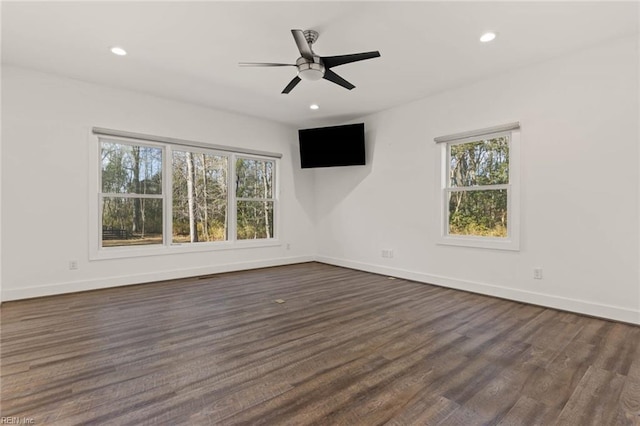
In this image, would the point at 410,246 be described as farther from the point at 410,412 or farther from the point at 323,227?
the point at 410,412

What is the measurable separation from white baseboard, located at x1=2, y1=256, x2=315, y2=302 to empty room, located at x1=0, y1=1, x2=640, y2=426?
0.08 ft

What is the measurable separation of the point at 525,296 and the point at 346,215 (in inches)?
127

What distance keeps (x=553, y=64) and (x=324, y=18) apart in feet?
8.98

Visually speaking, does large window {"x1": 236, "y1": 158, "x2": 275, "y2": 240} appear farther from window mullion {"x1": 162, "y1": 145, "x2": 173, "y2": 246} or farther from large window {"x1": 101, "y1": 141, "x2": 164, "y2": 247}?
large window {"x1": 101, "y1": 141, "x2": 164, "y2": 247}

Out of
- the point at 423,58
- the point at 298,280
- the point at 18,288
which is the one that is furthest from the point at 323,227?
the point at 18,288

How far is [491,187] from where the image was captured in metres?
4.12

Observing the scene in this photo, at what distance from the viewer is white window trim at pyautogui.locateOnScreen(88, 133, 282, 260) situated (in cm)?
426

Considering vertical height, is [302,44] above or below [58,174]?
above

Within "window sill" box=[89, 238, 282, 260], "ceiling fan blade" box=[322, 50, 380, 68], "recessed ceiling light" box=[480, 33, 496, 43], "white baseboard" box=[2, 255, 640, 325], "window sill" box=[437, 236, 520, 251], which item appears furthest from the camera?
"window sill" box=[89, 238, 282, 260]

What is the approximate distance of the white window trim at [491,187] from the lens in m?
3.80

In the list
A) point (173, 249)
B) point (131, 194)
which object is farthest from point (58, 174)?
point (173, 249)

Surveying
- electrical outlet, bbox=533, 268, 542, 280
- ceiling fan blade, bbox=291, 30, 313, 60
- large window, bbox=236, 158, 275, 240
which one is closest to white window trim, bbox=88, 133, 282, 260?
large window, bbox=236, 158, 275, 240

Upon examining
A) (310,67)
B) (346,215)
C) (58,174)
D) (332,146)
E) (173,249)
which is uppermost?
(310,67)

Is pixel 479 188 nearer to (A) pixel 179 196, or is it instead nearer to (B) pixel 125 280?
(A) pixel 179 196
